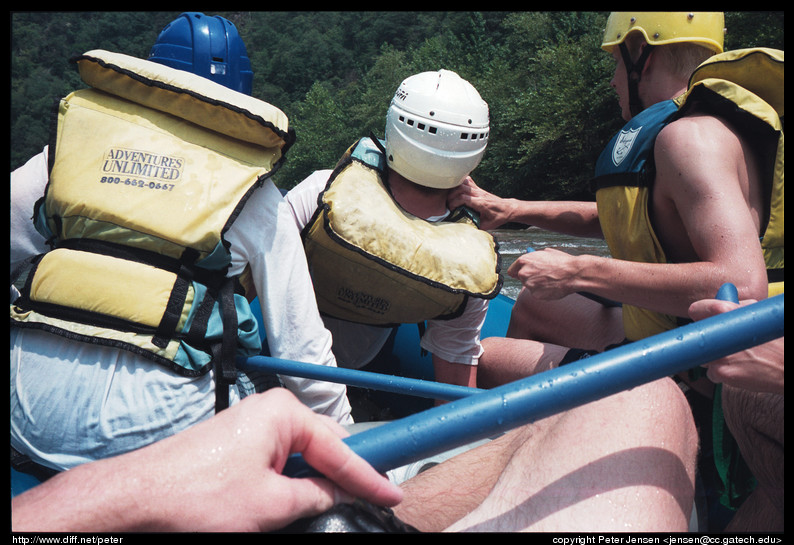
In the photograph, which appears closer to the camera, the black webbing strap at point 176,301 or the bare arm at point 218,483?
the bare arm at point 218,483

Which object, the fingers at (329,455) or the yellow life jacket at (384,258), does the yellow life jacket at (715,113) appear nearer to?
the yellow life jacket at (384,258)

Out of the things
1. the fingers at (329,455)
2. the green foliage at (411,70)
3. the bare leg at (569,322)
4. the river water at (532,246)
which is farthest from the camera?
the green foliage at (411,70)

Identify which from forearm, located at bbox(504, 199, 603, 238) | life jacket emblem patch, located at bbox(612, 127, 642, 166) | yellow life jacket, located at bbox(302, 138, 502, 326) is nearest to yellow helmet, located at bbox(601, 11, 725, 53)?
life jacket emblem patch, located at bbox(612, 127, 642, 166)

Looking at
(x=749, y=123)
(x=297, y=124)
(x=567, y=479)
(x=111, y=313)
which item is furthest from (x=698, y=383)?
(x=297, y=124)

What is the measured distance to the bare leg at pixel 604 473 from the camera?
35.1 inches

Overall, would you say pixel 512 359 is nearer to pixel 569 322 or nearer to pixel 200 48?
pixel 569 322

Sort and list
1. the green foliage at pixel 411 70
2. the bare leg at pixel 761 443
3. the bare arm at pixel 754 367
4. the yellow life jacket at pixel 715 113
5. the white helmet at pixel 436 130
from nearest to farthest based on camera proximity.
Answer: the bare arm at pixel 754 367, the bare leg at pixel 761 443, the yellow life jacket at pixel 715 113, the white helmet at pixel 436 130, the green foliage at pixel 411 70

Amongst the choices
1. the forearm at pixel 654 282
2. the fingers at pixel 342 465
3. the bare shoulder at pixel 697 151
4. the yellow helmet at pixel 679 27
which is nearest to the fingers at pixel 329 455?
the fingers at pixel 342 465

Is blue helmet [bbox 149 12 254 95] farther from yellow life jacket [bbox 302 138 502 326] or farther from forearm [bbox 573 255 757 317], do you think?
forearm [bbox 573 255 757 317]

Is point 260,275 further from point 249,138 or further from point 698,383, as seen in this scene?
point 698,383

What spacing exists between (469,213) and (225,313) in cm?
116

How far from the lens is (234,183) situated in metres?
1.65

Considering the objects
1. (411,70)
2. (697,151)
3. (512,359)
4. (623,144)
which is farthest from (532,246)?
(411,70)

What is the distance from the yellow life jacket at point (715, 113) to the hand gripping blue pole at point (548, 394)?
0.99 m
